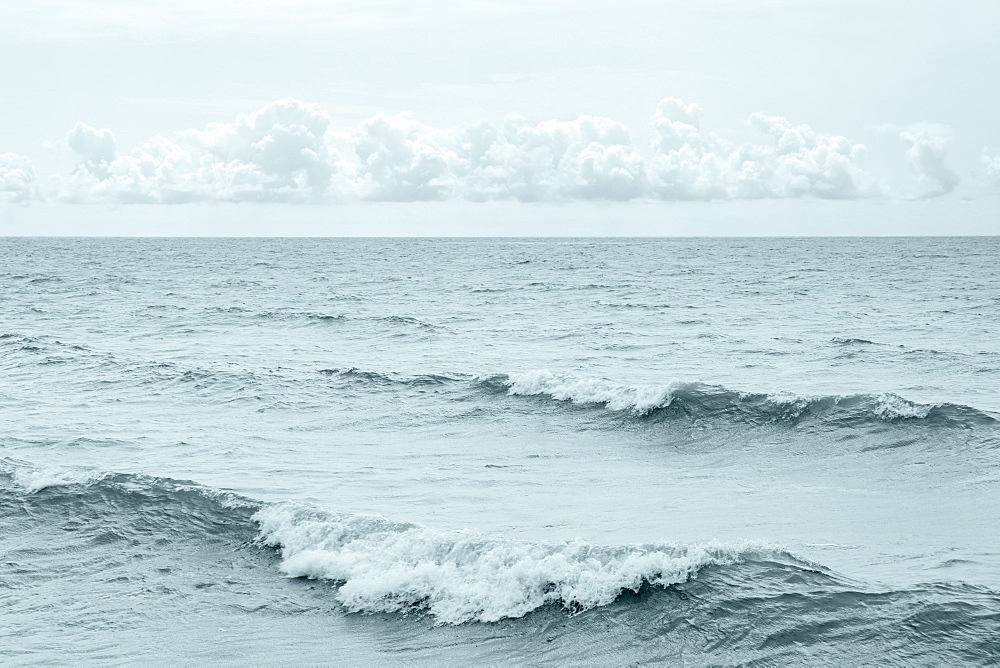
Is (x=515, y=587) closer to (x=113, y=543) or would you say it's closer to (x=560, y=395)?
(x=113, y=543)

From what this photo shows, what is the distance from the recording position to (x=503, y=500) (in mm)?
A: 13273

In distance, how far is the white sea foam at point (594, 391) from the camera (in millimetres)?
19688

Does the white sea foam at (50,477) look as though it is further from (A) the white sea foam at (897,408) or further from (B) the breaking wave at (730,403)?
(A) the white sea foam at (897,408)

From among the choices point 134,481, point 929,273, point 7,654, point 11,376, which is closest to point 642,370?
point 134,481

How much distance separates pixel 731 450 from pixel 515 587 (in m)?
8.05

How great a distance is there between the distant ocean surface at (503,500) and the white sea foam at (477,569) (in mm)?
32

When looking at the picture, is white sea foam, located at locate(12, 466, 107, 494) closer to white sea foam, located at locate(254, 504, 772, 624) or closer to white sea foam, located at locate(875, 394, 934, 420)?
white sea foam, located at locate(254, 504, 772, 624)

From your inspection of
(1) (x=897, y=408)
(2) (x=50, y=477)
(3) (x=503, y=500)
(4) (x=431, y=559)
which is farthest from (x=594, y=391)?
(2) (x=50, y=477)

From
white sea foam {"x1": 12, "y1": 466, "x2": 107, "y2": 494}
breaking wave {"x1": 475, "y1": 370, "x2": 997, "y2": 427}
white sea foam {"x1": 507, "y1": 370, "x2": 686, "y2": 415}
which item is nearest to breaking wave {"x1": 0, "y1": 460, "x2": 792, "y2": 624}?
white sea foam {"x1": 12, "y1": 466, "x2": 107, "y2": 494}

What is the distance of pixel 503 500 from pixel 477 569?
3.22 m

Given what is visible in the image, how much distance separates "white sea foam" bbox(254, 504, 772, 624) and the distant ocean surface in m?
0.03

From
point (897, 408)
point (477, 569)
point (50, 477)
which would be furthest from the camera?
point (897, 408)

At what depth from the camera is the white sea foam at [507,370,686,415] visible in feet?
→ 64.6

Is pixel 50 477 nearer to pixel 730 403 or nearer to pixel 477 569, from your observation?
pixel 477 569
